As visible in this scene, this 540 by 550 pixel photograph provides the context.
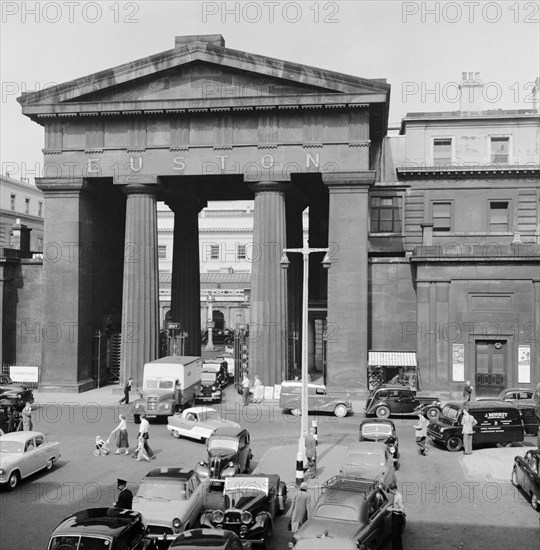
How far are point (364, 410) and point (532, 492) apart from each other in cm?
1691

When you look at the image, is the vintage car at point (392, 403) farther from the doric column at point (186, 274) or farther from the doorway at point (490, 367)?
the doric column at point (186, 274)

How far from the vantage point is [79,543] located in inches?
555

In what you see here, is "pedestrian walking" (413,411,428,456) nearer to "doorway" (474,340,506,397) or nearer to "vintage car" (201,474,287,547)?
"vintage car" (201,474,287,547)

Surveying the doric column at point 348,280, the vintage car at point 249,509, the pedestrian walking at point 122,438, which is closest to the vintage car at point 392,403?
the doric column at point 348,280

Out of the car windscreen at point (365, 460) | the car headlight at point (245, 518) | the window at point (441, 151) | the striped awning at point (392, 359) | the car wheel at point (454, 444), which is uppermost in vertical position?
the window at point (441, 151)

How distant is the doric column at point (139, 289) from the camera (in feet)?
138

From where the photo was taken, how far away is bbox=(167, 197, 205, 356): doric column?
171 feet

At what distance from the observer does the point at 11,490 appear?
68.7 feet

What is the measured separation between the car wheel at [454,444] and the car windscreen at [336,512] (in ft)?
40.7

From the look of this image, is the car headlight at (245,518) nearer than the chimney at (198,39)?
Yes

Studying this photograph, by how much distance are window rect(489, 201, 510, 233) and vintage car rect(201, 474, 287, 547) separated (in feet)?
117

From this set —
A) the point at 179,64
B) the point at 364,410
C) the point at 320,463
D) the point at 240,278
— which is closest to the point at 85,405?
the point at 364,410

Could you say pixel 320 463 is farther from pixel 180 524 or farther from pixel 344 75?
pixel 344 75

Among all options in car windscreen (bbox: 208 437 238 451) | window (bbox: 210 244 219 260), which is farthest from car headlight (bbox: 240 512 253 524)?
window (bbox: 210 244 219 260)
